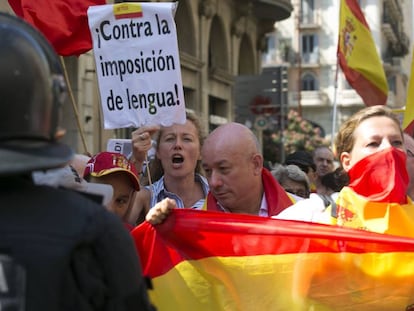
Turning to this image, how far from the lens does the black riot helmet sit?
1.85 metres

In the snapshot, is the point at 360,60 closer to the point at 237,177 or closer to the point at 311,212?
the point at 237,177

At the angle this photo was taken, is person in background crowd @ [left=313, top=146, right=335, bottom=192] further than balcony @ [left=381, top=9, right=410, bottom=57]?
No

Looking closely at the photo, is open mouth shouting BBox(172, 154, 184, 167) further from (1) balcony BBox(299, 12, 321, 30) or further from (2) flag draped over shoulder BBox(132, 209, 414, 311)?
(1) balcony BBox(299, 12, 321, 30)

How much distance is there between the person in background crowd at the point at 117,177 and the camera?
4141mm

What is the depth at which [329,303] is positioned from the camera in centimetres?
338

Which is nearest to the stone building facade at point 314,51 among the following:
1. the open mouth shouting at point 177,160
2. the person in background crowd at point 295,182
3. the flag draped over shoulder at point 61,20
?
the person in background crowd at point 295,182

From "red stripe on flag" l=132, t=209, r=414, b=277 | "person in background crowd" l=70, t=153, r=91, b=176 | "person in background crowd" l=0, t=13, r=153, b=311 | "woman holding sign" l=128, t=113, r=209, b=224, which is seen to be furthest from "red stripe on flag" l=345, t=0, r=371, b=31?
"person in background crowd" l=0, t=13, r=153, b=311

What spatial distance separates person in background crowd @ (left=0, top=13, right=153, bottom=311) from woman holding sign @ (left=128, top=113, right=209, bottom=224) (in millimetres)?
3012

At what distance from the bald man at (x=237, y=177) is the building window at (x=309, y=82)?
57405mm

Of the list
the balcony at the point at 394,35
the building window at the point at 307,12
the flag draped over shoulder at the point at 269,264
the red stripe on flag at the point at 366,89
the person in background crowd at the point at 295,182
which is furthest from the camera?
the balcony at the point at 394,35

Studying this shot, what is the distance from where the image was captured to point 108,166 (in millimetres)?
4164

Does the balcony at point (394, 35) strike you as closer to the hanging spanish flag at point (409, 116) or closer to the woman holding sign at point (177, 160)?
the hanging spanish flag at point (409, 116)

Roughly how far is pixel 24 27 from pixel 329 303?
6.03 ft

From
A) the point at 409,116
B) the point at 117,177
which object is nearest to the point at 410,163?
the point at 117,177
